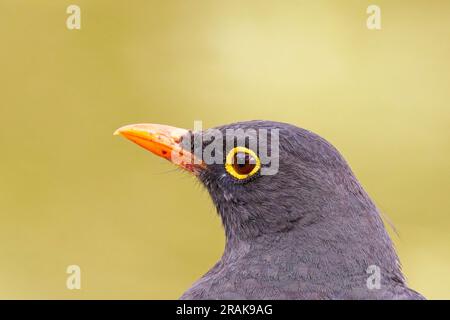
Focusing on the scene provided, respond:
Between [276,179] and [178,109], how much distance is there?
276 inches

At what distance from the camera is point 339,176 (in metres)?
6.77

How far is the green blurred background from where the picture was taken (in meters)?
13.4

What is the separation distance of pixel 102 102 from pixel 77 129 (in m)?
0.46

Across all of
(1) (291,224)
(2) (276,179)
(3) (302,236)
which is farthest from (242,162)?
(3) (302,236)

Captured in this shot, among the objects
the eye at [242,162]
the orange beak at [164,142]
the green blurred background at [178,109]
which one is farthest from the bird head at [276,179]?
the green blurred background at [178,109]

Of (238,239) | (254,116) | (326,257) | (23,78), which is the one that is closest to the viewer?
(326,257)

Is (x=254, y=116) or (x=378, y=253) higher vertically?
(x=254, y=116)

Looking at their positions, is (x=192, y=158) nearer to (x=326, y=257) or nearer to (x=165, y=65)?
(x=326, y=257)

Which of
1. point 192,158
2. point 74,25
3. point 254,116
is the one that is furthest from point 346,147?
point 192,158

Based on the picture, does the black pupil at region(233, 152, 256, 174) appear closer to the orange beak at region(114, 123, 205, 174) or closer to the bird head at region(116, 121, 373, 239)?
the bird head at region(116, 121, 373, 239)

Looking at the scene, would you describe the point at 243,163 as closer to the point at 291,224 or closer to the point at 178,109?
the point at 291,224

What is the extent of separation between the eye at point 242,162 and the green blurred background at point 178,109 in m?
6.01

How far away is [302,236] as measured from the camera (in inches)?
262

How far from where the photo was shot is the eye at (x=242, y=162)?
6.86 metres
